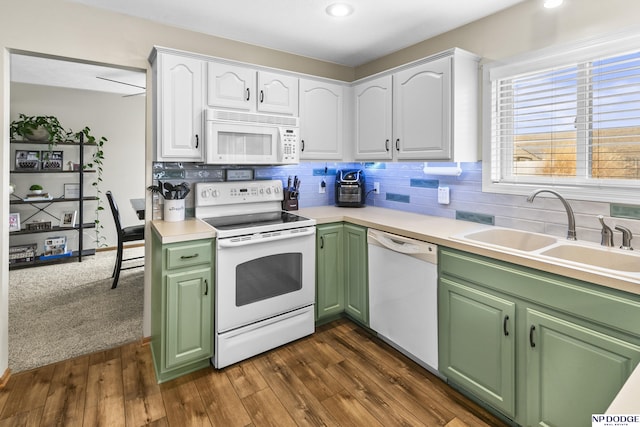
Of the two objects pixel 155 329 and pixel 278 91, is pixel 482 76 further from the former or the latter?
pixel 155 329

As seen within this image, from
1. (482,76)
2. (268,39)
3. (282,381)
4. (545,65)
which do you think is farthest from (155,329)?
(545,65)

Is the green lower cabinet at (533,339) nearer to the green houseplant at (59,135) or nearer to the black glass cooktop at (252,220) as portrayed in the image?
the black glass cooktop at (252,220)

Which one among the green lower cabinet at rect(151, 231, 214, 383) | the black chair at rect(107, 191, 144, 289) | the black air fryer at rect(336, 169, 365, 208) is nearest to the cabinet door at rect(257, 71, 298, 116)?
the black air fryer at rect(336, 169, 365, 208)

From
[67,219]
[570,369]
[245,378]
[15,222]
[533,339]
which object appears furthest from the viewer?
[67,219]

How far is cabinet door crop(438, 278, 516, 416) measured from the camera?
1.74 meters

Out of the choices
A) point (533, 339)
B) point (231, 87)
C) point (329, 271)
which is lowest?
point (533, 339)

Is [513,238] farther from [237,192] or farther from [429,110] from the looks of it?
[237,192]

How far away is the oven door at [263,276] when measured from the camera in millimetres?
2244

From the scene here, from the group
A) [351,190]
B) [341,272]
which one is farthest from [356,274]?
[351,190]

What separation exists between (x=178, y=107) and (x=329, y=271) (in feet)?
5.38

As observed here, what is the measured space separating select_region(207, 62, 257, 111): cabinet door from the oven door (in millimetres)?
1023

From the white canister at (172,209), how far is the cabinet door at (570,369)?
224 cm

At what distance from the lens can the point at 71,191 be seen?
16.3 feet

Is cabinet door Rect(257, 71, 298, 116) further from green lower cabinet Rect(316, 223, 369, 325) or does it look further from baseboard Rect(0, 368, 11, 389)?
baseboard Rect(0, 368, 11, 389)
